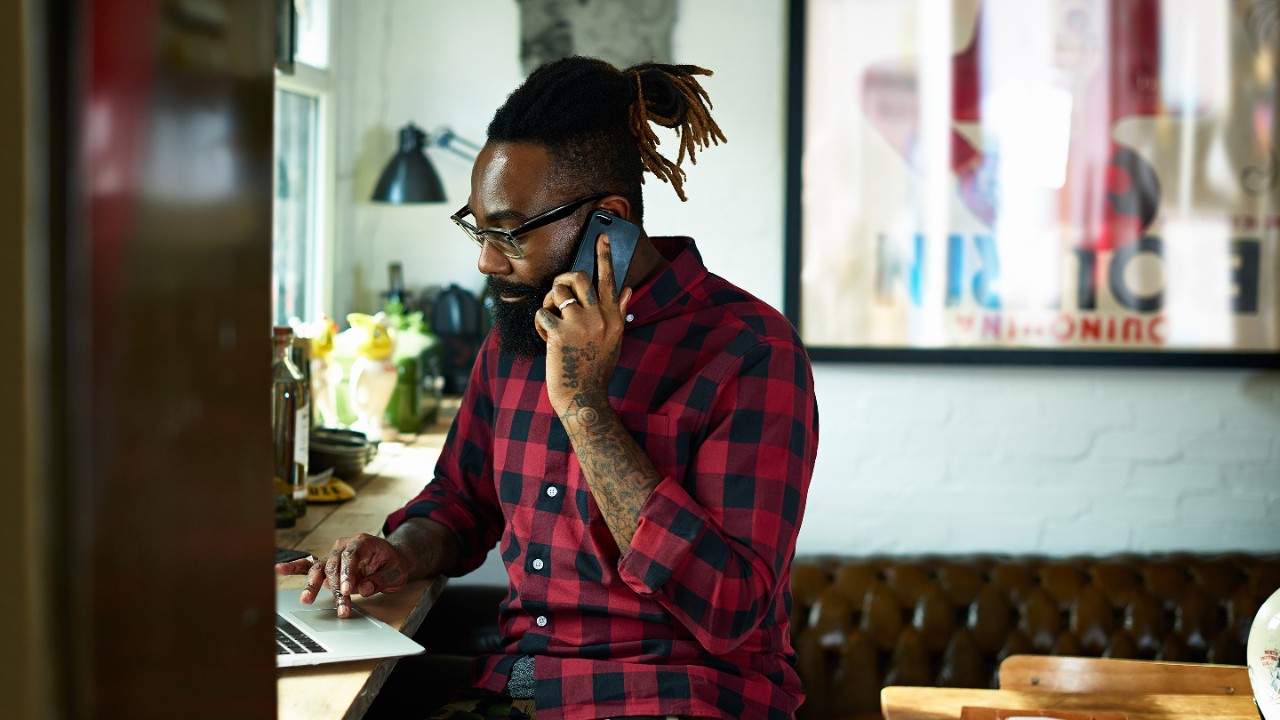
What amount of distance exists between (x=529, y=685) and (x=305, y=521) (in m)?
0.53

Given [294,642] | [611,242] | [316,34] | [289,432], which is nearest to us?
[294,642]

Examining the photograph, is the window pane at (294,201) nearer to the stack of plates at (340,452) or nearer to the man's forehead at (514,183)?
the stack of plates at (340,452)

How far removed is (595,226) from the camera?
1.37 m

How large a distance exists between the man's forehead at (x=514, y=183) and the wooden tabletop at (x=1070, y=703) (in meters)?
1.02

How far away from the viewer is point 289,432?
1.66 m

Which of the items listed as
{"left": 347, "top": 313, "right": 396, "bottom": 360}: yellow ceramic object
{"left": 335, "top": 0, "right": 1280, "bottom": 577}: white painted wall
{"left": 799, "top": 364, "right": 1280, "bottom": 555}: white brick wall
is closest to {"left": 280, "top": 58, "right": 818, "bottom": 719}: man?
{"left": 347, "top": 313, "right": 396, "bottom": 360}: yellow ceramic object

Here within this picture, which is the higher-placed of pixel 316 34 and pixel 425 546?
pixel 316 34

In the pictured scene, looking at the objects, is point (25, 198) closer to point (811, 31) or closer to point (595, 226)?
point (595, 226)

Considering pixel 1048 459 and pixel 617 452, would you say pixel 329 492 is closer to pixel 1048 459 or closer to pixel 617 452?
pixel 617 452

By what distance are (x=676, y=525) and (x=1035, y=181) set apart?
1820 mm

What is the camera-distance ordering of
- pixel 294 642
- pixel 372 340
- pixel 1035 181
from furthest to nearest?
pixel 1035 181, pixel 372 340, pixel 294 642

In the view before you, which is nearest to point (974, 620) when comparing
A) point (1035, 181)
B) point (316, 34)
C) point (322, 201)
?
point (1035, 181)

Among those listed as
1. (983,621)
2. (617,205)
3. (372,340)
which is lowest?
(983,621)

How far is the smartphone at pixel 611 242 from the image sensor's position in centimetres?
135
